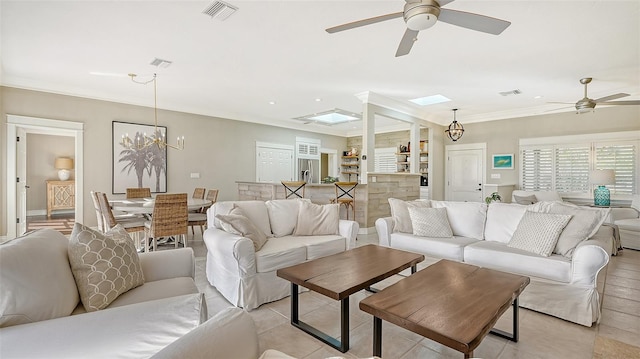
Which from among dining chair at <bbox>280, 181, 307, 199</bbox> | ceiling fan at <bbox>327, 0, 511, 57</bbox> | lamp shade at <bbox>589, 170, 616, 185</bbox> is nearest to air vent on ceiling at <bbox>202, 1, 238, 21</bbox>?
ceiling fan at <bbox>327, 0, 511, 57</bbox>

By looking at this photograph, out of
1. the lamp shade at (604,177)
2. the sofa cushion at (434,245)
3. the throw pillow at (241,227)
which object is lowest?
the sofa cushion at (434,245)

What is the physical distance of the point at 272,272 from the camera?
8.72ft

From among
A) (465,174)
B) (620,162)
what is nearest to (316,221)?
(465,174)

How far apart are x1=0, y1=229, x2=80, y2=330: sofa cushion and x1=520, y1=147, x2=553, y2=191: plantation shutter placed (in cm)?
812

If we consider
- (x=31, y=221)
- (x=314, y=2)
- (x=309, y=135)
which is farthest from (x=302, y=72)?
(x=31, y=221)

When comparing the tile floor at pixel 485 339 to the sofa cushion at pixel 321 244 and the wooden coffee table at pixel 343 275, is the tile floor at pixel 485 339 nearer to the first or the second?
the wooden coffee table at pixel 343 275

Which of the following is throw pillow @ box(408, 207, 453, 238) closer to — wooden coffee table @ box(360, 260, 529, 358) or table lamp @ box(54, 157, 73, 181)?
wooden coffee table @ box(360, 260, 529, 358)

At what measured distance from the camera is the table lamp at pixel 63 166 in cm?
834

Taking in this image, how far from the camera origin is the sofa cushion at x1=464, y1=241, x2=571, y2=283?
2436 millimetres

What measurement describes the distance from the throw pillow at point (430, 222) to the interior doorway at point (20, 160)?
5728mm

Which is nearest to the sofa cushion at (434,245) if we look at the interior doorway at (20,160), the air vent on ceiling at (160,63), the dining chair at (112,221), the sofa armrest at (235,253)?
the sofa armrest at (235,253)

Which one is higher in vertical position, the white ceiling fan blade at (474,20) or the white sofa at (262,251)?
the white ceiling fan blade at (474,20)

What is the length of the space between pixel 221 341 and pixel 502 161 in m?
7.97

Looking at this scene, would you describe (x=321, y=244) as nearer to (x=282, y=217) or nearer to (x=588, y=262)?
(x=282, y=217)
